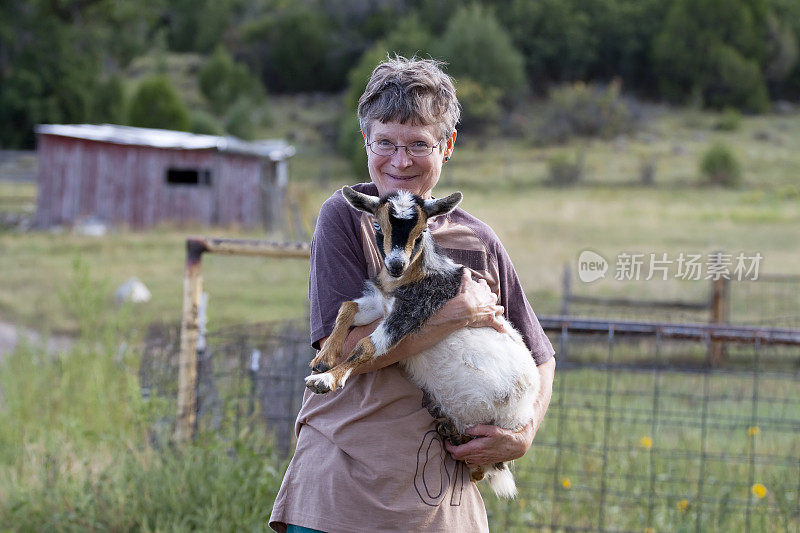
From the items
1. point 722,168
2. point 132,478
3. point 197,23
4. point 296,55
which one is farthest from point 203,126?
point 132,478

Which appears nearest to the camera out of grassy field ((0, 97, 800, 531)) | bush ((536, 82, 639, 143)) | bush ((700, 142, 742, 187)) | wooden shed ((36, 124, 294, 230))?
grassy field ((0, 97, 800, 531))

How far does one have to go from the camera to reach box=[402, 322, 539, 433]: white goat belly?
3.20 meters

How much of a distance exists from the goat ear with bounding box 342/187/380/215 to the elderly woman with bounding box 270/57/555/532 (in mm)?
122

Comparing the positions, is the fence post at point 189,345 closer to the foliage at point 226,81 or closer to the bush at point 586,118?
the bush at point 586,118

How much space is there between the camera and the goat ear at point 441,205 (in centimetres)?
314

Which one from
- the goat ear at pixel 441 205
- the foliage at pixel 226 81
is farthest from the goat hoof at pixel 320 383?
the foliage at pixel 226 81

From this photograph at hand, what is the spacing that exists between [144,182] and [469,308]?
2846 centimetres

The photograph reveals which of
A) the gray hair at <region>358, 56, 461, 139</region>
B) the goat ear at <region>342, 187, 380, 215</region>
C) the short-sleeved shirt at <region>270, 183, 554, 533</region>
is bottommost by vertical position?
the short-sleeved shirt at <region>270, 183, 554, 533</region>

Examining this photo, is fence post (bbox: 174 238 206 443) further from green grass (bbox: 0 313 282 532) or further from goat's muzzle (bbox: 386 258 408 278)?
goat's muzzle (bbox: 386 258 408 278)

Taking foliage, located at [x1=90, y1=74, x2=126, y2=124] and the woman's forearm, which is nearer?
the woman's forearm

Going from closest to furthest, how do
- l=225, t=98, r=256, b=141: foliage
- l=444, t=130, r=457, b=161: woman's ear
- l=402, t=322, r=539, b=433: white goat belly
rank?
l=402, t=322, r=539, b=433: white goat belly < l=444, t=130, r=457, b=161: woman's ear < l=225, t=98, r=256, b=141: foliage

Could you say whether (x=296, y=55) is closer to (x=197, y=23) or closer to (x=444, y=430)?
(x=197, y=23)

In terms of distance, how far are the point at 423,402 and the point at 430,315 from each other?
33cm

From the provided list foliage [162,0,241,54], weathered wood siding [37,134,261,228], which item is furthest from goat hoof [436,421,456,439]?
foliage [162,0,241,54]
